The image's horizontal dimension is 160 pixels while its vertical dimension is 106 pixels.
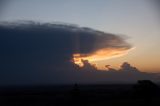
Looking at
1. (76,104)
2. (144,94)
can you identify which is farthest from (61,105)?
(144,94)

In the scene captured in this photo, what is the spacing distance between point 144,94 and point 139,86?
7.74 feet

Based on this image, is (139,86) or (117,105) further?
(117,105)

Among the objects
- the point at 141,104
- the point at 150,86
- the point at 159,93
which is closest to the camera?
the point at 150,86

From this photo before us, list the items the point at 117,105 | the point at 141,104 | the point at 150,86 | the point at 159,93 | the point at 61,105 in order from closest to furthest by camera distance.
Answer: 1. the point at 150,86
2. the point at 141,104
3. the point at 117,105
4. the point at 61,105
5. the point at 159,93

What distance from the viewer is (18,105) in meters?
73.9

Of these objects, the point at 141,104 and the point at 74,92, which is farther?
the point at 141,104

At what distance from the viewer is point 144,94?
193 ft

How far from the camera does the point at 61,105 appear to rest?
71062 millimetres

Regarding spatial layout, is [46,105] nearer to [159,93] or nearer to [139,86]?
[139,86]

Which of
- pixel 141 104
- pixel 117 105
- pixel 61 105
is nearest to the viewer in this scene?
pixel 141 104

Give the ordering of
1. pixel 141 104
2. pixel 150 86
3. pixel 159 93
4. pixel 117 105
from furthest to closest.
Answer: pixel 159 93 < pixel 117 105 < pixel 141 104 < pixel 150 86

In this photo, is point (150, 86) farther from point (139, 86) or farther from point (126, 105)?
point (126, 105)

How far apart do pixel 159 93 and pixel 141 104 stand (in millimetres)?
33459

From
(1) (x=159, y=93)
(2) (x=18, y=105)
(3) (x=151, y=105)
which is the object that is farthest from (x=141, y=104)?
(1) (x=159, y=93)
